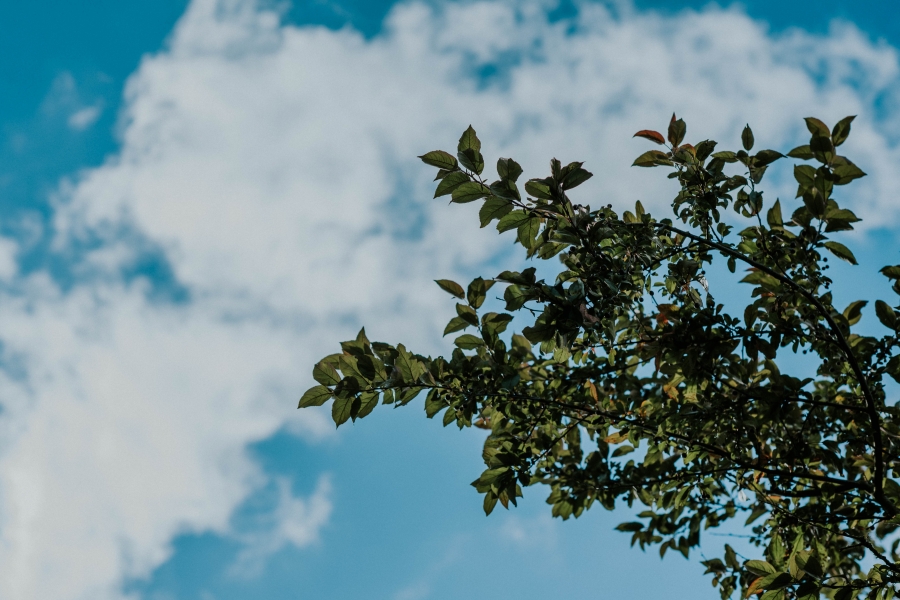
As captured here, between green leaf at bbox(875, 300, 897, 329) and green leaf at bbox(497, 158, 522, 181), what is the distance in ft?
6.87

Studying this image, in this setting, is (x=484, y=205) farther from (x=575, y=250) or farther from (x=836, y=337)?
(x=836, y=337)

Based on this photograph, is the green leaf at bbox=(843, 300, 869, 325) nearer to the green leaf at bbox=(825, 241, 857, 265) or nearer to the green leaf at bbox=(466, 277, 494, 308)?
the green leaf at bbox=(825, 241, 857, 265)

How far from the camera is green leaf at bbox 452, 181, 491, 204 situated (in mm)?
2965

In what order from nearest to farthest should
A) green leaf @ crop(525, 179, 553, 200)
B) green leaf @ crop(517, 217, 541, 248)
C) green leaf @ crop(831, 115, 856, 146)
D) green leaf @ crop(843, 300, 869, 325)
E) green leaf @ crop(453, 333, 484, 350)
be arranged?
green leaf @ crop(831, 115, 856, 146) < green leaf @ crop(525, 179, 553, 200) < green leaf @ crop(517, 217, 541, 248) < green leaf @ crop(453, 333, 484, 350) < green leaf @ crop(843, 300, 869, 325)

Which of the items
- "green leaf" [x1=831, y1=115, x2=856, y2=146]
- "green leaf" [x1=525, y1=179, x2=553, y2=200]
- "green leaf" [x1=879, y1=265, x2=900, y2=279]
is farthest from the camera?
"green leaf" [x1=879, y1=265, x2=900, y2=279]

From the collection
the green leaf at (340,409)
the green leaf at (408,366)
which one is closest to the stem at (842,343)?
the green leaf at (408,366)

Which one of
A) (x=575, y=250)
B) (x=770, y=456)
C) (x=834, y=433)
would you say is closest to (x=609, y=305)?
(x=575, y=250)

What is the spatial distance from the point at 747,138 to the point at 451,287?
1669 mm

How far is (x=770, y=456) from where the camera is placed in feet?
13.3

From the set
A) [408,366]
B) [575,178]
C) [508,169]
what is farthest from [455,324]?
[575,178]

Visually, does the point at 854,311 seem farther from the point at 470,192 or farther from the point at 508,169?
the point at 470,192

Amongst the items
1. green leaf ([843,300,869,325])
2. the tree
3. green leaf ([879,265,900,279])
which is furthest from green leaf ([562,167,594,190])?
green leaf ([843,300,869,325])

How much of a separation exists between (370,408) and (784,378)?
2208mm

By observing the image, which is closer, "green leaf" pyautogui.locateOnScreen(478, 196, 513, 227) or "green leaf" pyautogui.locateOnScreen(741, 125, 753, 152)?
"green leaf" pyautogui.locateOnScreen(478, 196, 513, 227)
